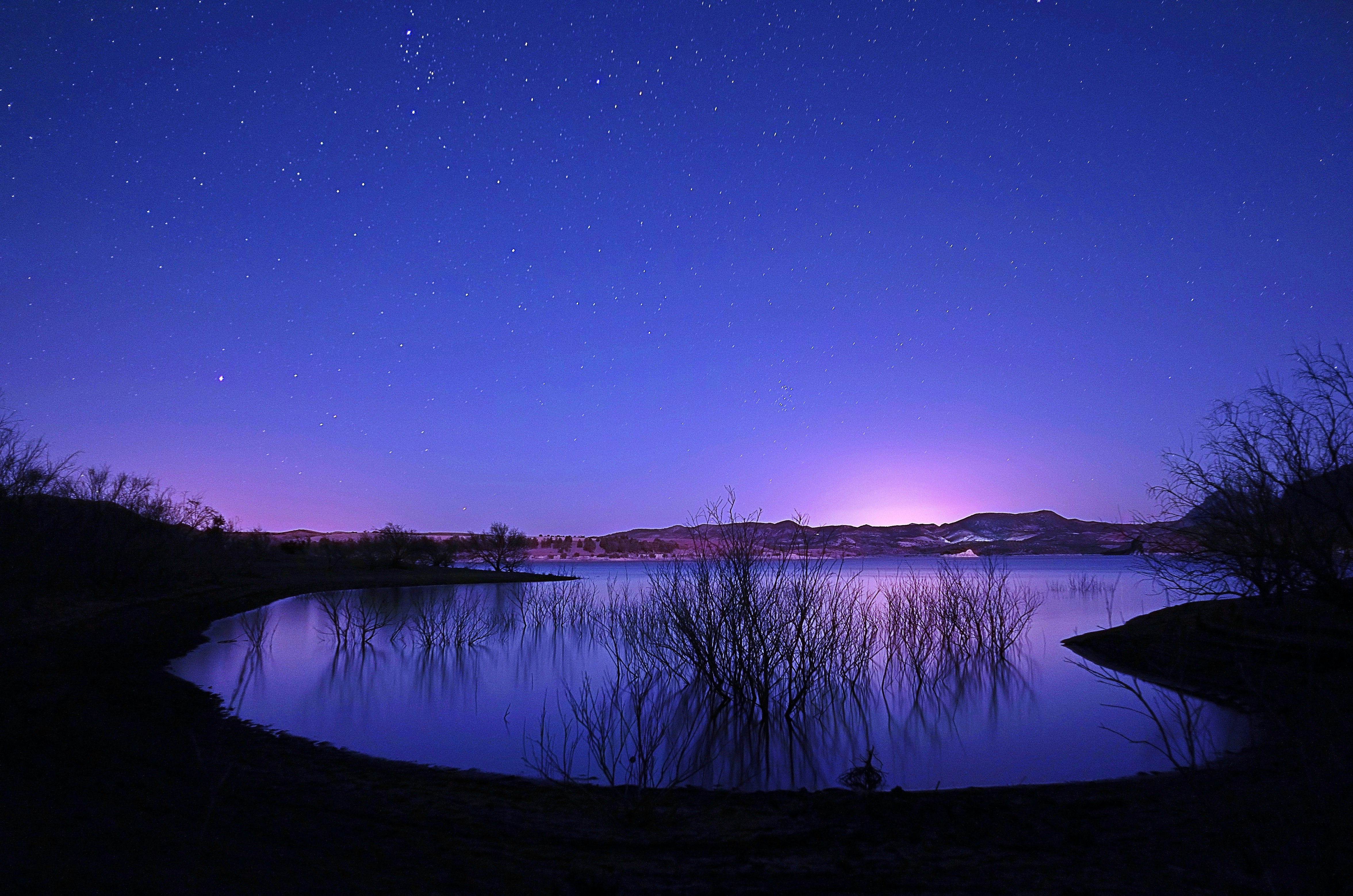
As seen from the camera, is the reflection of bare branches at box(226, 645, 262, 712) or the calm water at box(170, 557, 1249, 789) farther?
the reflection of bare branches at box(226, 645, 262, 712)

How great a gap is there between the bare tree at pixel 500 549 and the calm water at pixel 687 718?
110 feet

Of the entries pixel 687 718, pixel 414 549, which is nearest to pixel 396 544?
→ pixel 414 549

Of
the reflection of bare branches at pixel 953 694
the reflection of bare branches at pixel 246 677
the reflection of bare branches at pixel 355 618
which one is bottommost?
the reflection of bare branches at pixel 953 694

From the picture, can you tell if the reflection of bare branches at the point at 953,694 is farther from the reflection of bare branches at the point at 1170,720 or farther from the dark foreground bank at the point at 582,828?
the dark foreground bank at the point at 582,828

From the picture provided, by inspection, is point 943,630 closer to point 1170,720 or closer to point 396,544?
point 1170,720

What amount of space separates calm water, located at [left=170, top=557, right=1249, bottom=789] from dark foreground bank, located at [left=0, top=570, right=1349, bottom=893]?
647 mm

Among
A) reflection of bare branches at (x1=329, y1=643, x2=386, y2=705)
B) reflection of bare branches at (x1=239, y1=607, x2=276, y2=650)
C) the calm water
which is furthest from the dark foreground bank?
reflection of bare branches at (x1=239, y1=607, x2=276, y2=650)

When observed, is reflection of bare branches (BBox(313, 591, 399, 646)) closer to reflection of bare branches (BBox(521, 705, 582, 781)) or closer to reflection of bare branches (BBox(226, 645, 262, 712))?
reflection of bare branches (BBox(226, 645, 262, 712))

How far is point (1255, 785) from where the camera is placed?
599cm

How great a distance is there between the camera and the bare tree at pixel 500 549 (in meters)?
53.2

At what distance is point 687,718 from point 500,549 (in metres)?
44.4

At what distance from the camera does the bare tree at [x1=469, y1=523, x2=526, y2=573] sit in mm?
53188

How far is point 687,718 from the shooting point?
34.8ft

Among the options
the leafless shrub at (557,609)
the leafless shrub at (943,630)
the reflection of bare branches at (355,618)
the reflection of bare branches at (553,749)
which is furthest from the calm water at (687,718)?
the leafless shrub at (557,609)
